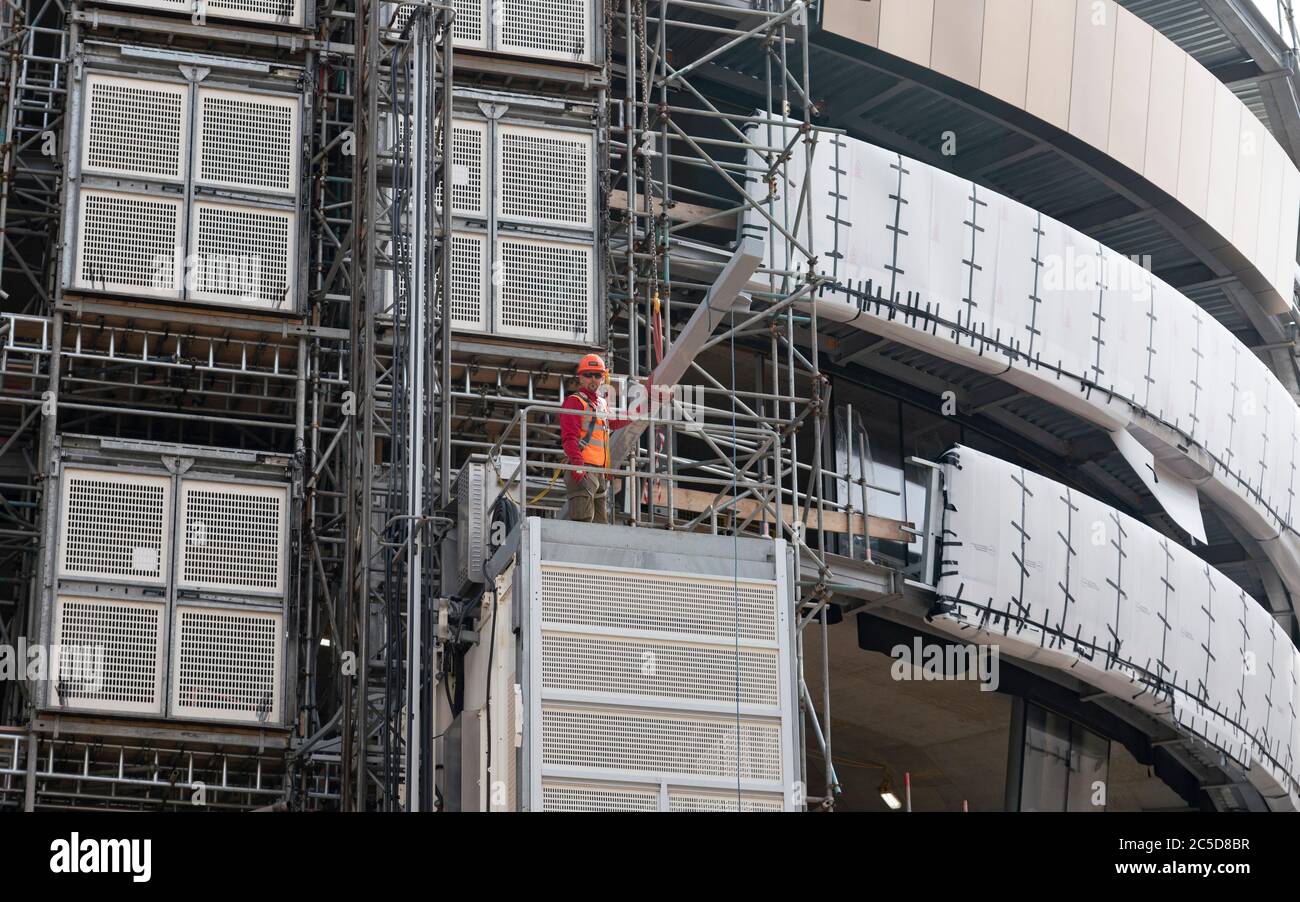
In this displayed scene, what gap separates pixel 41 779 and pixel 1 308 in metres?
7.37

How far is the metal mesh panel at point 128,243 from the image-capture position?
997 inches

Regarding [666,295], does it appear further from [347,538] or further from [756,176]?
[347,538]

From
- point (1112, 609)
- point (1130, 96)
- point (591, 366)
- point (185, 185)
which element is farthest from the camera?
point (1130, 96)

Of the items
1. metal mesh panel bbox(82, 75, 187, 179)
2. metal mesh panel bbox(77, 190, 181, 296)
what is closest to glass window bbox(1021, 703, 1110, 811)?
metal mesh panel bbox(77, 190, 181, 296)

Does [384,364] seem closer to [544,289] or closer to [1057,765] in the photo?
[544,289]

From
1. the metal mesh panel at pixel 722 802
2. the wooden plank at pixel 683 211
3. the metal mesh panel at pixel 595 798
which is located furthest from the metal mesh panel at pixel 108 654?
the wooden plank at pixel 683 211

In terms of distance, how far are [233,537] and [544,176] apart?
244 inches

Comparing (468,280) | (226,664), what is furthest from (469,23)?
(226,664)

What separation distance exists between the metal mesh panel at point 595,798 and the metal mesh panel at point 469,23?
12028 mm

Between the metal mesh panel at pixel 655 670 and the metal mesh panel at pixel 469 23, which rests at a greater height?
the metal mesh panel at pixel 469 23

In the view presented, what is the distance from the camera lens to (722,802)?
19.1m

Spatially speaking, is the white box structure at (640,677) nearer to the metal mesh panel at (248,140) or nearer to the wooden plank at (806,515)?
the wooden plank at (806,515)

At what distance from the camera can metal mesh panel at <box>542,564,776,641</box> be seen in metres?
19.4
